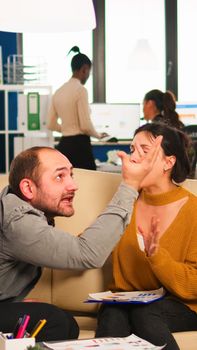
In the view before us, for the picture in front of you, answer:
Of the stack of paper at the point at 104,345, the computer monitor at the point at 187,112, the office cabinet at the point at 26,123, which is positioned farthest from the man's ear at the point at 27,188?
the computer monitor at the point at 187,112

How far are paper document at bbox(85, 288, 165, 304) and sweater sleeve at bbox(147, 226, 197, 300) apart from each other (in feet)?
0.20

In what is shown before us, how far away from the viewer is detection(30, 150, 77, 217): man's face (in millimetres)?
2182

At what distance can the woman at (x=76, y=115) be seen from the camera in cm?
579

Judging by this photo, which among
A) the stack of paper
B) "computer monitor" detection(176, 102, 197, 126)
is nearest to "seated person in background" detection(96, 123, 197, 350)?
the stack of paper

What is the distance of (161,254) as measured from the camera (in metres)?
2.43

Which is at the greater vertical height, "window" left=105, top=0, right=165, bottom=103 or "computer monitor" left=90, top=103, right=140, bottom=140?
"window" left=105, top=0, right=165, bottom=103

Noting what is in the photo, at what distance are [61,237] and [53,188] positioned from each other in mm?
200

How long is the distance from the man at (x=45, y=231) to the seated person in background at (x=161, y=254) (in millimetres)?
300

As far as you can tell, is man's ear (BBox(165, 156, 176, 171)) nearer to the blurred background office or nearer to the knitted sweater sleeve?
the knitted sweater sleeve

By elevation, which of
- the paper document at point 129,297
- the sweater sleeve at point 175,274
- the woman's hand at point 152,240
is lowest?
the paper document at point 129,297

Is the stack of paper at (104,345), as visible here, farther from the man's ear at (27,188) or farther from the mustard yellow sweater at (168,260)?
the mustard yellow sweater at (168,260)

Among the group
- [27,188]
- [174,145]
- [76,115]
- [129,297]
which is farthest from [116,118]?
[27,188]

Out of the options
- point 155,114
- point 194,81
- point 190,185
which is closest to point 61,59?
point 194,81

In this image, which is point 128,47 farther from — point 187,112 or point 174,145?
point 174,145
